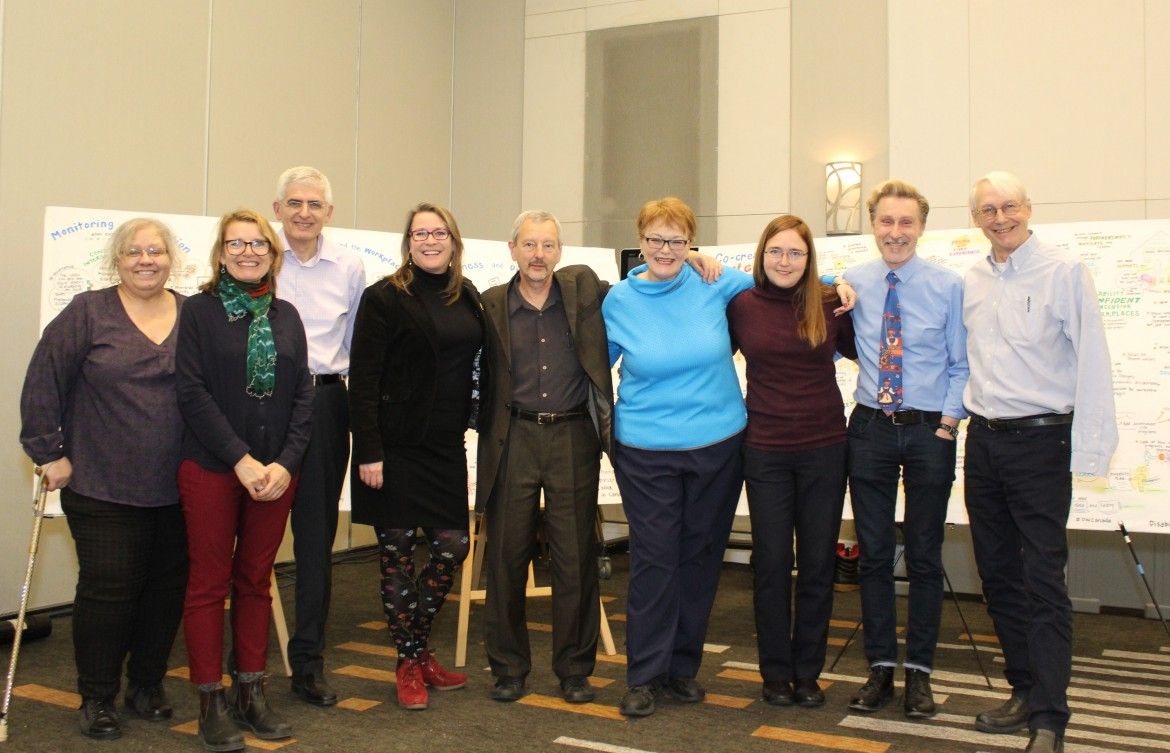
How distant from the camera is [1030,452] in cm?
289

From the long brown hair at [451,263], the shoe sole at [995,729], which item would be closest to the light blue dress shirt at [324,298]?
the long brown hair at [451,263]

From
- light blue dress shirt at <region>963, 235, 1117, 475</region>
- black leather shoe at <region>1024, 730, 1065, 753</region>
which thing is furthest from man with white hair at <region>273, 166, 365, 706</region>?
black leather shoe at <region>1024, 730, 1065, 753</region>

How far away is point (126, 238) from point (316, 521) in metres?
1.04

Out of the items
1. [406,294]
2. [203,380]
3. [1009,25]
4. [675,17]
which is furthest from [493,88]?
[203,380]

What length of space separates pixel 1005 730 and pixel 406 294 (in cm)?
224

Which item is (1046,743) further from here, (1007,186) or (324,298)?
(324,298)

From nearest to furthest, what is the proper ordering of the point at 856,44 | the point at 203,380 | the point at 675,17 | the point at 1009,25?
the point at 203,380, the point at 1009,25, the point at 856,44, the point at 675,17

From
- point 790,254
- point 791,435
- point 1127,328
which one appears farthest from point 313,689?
point 1127,328

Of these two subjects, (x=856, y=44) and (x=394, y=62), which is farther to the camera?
(x=394, y=62)

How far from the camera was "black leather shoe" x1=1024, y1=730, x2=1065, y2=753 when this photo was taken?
9.02ft

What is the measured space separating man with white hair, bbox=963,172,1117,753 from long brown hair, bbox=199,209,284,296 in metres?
2.07

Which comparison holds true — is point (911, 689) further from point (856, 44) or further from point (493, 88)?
point (493, 88)

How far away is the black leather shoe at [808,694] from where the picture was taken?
3.26 meters

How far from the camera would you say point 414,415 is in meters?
3.18
